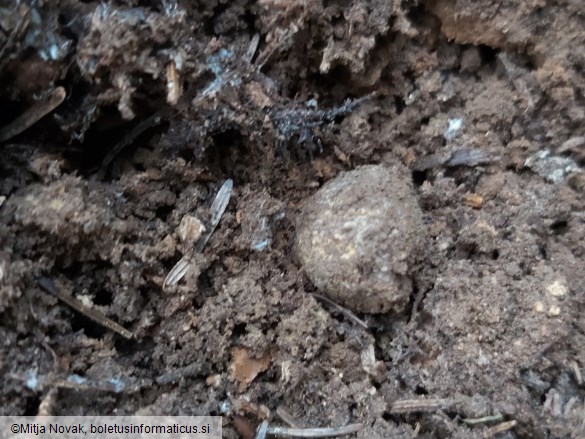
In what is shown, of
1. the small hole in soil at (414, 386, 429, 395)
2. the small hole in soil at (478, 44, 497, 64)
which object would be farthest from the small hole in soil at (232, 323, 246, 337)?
the small hole in soil at (478, 44, 497, 64)

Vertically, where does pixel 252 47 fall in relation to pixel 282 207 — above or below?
above

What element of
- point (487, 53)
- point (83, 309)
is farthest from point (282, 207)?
point (487, 53)

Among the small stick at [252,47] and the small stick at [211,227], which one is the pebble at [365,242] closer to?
the small stick at [211,227]

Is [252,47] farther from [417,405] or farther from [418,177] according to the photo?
[417,405]

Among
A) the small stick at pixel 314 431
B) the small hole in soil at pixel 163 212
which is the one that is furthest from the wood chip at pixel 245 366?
the small hole in soil at pixel 163 212

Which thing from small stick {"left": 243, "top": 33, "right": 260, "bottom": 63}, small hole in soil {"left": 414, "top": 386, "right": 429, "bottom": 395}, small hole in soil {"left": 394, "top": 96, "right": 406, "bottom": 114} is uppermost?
small stick {"left": 243, "top": 33, "right": 260, "bottom": 63}

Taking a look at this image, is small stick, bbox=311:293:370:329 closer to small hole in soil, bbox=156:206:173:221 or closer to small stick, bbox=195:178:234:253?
small stick, bbox=195:178:234:253
